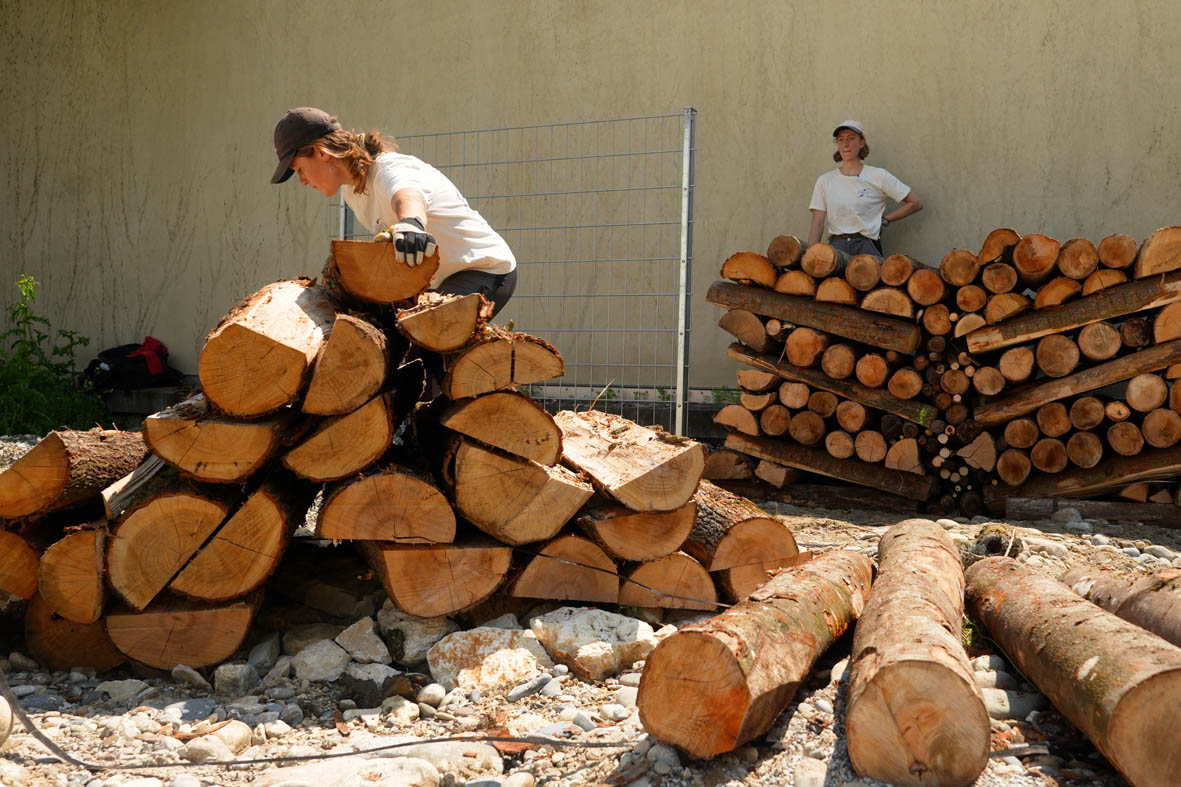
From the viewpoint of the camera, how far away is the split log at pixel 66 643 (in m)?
2.75

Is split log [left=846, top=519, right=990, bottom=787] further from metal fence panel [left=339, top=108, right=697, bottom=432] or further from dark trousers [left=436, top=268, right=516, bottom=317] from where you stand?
metal fence panel [left=339, top=108, right=697, bottom=432]

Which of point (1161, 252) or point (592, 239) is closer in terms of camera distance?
point (1161, 252)

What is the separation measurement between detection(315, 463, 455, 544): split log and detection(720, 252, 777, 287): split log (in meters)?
2.79

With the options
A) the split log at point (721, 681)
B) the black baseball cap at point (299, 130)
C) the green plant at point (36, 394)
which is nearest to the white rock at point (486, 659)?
the split log at point (721, 681)

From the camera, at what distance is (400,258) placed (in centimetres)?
264

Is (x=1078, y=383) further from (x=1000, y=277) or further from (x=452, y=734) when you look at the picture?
(x=452, y=734)

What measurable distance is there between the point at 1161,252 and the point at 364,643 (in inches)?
148

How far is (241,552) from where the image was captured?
103 inches

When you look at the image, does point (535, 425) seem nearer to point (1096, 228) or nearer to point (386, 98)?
point (1096, 228)

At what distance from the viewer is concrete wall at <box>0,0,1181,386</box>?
5340 millimetres

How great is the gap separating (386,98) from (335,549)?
441cm

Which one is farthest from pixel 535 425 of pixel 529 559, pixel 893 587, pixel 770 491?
pixel 770 491

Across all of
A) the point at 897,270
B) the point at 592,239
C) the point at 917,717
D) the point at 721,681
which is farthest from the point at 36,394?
the point at 917,717

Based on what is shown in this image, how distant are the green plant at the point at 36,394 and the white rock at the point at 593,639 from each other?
4.88m
